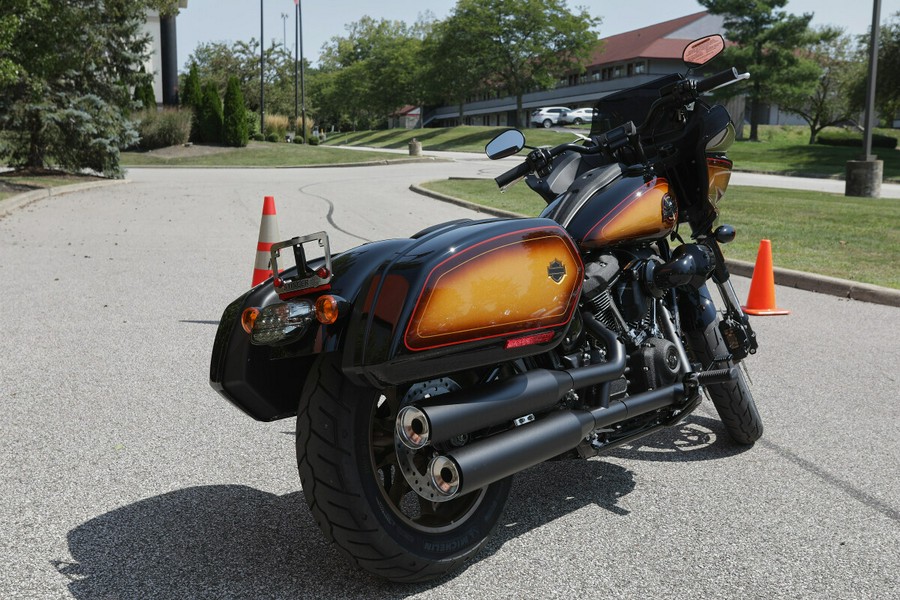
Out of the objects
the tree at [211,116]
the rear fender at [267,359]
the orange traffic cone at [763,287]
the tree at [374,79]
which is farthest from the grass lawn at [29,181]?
the tree at [374,79]

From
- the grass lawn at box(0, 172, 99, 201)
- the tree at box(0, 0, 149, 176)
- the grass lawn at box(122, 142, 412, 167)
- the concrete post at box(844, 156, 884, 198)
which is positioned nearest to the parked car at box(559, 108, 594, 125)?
the grass lawn at box(122, 142, 412, 167)

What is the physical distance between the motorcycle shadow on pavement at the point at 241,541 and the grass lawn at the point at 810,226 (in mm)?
6857

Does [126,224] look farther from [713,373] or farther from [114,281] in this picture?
[713,373]

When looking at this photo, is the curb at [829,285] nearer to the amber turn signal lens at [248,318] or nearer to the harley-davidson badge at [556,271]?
the harley-davidson badge at [556,271]

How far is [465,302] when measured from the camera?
8.98ft

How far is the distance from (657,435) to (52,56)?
19399 mm

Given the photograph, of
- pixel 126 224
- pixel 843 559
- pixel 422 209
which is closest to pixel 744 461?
pixel 843 559

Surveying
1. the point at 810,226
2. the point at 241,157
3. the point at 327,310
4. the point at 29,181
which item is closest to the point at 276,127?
the point at 241,157

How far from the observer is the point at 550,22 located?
62.6 meters

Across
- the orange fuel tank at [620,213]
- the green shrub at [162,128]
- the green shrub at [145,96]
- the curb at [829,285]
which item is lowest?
the curb at [829,285]

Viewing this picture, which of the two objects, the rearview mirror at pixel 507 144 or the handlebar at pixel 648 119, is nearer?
the handlebar at pixel 648 119

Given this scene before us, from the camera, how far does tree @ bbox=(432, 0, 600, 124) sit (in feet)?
205

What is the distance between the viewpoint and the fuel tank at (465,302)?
2.61 m

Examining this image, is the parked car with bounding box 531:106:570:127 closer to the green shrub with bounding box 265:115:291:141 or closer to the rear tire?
the green shrub with bounding box 265:115:291:141
